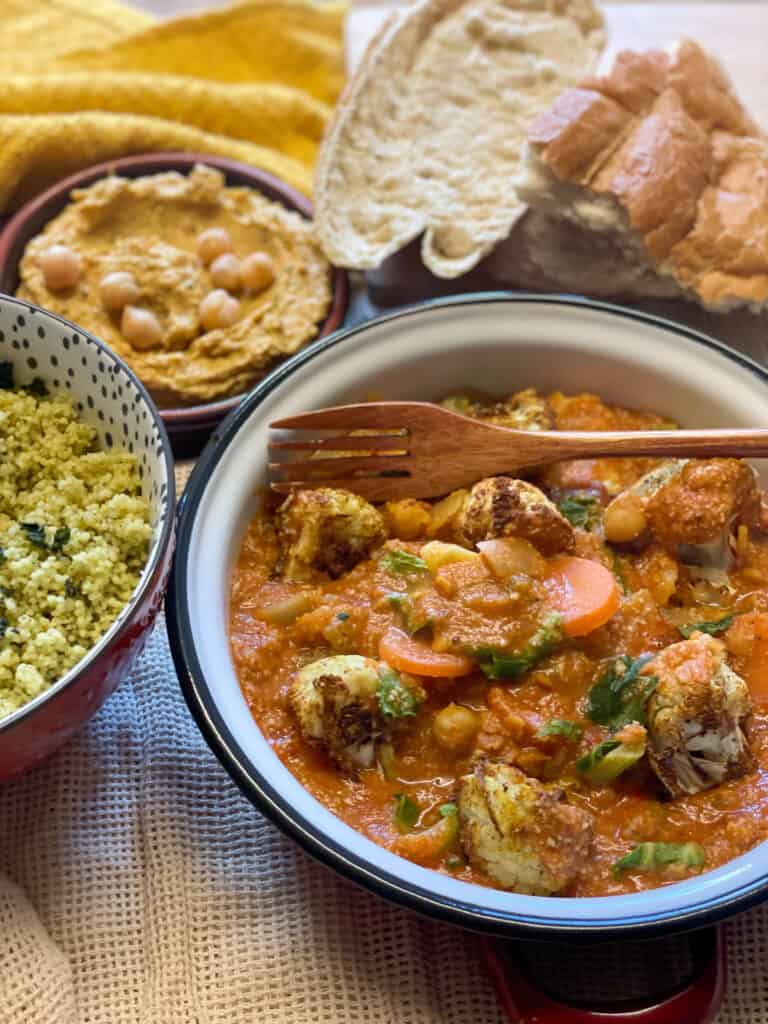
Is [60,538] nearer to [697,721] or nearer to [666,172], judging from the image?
[697,721]

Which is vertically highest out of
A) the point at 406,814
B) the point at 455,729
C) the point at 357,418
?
the point at 357,418

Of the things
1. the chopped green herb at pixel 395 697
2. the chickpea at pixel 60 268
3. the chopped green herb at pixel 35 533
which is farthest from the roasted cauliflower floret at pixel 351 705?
the chickpea at pixel 60 268

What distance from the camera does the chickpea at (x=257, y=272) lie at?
11.3 feet

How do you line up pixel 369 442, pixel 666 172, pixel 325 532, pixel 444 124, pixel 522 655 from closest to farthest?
pixel 522 655, pixel 325 532, pixel 369 442, pixel 666 172, pixel 444 124

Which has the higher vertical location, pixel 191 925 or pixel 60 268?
pixel 60 268

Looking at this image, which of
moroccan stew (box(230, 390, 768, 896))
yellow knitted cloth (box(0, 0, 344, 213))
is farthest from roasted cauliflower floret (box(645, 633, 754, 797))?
yellow knitted cloth (box(0, 0, 344, 213))

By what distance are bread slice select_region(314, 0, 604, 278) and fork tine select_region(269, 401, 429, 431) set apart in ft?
2.66

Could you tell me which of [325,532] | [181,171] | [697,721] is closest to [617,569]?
[697,721]

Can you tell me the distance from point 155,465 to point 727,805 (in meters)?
1.52

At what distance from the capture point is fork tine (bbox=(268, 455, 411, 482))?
2.74 metres

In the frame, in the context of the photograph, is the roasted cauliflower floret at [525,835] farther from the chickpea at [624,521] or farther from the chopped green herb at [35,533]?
the chopped green herb at [35,533]

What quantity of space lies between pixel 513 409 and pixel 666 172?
84 cm

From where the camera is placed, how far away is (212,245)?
11.5 ft

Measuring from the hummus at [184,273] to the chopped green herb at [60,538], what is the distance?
0.94 metres
